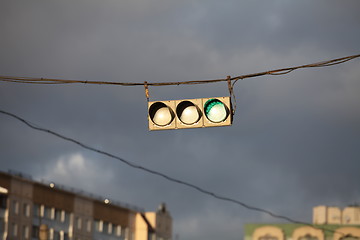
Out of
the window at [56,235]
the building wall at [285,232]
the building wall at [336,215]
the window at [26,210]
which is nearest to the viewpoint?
the window at [26,210]

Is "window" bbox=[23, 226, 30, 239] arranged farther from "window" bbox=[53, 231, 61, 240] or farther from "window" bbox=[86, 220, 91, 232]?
"window" bbox=[86, 220, 91, 232]

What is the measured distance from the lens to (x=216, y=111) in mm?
16438

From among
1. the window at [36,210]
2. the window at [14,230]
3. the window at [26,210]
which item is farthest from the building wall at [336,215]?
the window at [14,230]

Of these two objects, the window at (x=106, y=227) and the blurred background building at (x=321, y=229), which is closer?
the blurred background building at (x=321, y=229)

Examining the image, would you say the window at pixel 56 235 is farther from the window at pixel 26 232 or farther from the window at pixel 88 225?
the window at pixel 88 225

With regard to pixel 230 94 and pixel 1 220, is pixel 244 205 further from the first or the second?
pixel 1 220

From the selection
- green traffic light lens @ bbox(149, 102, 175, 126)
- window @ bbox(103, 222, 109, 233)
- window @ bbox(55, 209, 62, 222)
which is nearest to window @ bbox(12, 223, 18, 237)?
window @ bbox(55, 209, 62, 222)

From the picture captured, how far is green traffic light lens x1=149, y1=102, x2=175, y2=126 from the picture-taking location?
16.7 m

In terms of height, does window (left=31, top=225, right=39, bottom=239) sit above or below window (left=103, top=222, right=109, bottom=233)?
below

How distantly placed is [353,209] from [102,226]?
104 ft

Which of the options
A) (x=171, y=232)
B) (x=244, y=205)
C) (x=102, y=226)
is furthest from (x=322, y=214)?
(x=244, y=205)

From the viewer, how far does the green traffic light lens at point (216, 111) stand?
16.4 meters

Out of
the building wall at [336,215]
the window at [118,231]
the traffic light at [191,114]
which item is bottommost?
the traffic light at [191,114]

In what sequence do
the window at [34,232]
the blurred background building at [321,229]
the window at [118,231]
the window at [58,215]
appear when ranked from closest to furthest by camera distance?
the window at [34,232]
the window at [58,215]
the blurred background building at [321,229]
the window at [118,231]
